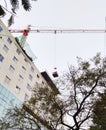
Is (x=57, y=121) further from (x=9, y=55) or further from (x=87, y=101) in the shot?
(x=9, y=55)

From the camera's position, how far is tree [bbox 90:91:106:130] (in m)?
15.4

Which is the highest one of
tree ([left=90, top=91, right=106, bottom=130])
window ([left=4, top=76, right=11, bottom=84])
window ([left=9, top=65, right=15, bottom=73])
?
window ([left=9, top=65, right=15, bottom=73])

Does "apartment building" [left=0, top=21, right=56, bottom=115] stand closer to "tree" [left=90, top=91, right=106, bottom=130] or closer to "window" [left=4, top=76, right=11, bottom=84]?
"window" [left=4, top=76, right=11, bottom=84]

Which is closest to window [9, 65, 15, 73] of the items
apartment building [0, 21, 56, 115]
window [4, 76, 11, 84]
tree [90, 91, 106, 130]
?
apartment building [0, 21, 56, 115]

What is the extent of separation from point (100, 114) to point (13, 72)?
2717 cm

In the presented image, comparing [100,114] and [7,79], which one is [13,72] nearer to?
[7,79]

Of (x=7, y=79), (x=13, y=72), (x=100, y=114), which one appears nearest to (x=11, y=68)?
(x=13, y=72)

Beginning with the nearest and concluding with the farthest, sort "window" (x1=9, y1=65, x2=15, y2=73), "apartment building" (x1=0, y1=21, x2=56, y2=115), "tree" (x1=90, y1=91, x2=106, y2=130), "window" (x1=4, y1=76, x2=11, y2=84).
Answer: "tree" (x1=90, y1=91, x2=106, y2=130)
"apartment building" (x1=0, y1=21, x2=56, y2=115)
"window" (x1=4, y1=76, x2=11, y2=84)
"window" (x1=9, y1=65, x2=15, y2=73)

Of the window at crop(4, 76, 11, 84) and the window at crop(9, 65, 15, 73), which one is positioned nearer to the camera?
the window at crop(4, 76, 11, 84)

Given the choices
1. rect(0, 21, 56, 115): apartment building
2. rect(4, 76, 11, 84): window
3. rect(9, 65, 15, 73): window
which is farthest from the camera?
rect(9, 65, 15, 73): window

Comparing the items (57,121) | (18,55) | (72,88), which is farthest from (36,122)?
(18,55)

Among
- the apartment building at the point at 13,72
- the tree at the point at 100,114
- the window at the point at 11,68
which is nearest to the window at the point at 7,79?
the apartment building at the point at 13,72

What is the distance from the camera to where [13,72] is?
41219 mm

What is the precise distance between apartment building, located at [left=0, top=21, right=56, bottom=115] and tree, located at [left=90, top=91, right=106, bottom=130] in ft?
63.6
